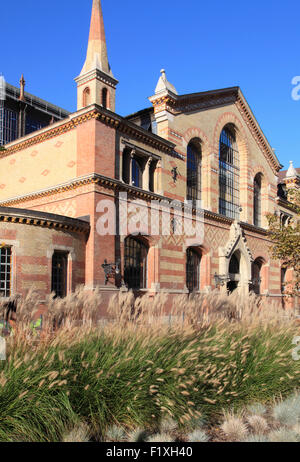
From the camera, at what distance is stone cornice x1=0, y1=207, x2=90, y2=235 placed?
15.3 meters

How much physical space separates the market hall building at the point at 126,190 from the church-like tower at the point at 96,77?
49mm

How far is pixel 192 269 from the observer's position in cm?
2392

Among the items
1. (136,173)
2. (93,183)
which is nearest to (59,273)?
(93,183)

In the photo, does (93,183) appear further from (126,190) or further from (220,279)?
(220,279)

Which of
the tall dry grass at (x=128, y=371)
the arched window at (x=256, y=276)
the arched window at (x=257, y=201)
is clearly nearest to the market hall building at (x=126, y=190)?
the arched window at (x=256, y=276)

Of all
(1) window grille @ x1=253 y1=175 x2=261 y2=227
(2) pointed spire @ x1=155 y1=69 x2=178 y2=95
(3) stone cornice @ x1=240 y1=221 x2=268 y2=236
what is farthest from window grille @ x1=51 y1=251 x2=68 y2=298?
(1) window grille @ x1=253 y1=175 x2=261 y2=227

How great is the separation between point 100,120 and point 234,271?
47.9ft

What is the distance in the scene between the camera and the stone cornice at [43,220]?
15.3m

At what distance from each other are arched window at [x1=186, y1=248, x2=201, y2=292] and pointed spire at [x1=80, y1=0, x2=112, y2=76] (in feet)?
35.6

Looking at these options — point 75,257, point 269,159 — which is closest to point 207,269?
point 75,257

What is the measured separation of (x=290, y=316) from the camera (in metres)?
11.1

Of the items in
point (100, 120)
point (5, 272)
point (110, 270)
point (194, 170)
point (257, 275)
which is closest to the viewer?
point (5, 272)

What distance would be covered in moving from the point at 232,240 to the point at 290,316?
50.2 ft
